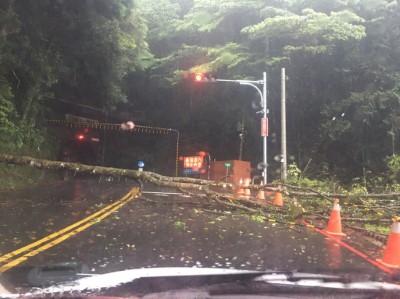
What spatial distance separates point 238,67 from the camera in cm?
2739

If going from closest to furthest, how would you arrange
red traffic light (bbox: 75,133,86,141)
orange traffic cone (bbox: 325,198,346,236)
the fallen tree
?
the fallen tree
orange traffic cone (bbox: 325,198,346,236)
red traffic light (bbox: 75,133,86,141)

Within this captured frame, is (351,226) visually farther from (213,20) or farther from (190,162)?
(190,162)

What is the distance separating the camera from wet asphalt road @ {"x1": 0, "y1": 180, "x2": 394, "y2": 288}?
20.4 feet

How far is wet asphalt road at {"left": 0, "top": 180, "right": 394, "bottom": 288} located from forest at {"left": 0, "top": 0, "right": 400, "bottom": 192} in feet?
29.6

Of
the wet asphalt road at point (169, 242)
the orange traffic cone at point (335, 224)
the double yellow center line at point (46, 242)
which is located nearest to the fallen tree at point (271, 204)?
the wet asphalt road at point (169, 242)

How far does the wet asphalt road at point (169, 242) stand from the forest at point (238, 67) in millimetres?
9023

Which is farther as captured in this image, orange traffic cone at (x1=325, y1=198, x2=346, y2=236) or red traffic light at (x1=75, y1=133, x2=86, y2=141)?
red traffic light at (x1=75, y1=133, x2=86, y2=141)

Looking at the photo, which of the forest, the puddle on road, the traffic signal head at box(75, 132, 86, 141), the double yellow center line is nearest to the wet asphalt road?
the puddle on road

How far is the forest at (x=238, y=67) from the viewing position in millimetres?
20359

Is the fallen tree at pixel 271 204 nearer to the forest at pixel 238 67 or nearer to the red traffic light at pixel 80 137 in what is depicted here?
the forest at pixel 238 67

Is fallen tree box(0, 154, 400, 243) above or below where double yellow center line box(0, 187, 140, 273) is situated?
above

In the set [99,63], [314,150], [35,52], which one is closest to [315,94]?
[314,150]

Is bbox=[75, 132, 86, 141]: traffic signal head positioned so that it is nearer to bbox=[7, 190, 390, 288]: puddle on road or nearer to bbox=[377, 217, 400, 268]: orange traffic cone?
bbox=[7, 190, 390, 288]: puddle on road

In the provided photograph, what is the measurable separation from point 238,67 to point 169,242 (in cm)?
2050
